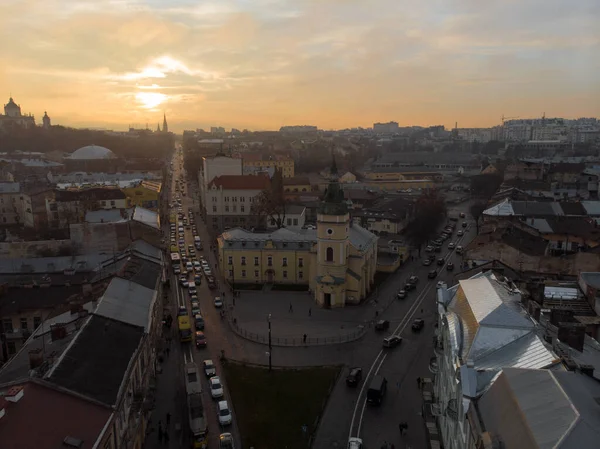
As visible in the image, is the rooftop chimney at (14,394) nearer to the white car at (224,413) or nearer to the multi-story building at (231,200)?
the white car at (224,413)

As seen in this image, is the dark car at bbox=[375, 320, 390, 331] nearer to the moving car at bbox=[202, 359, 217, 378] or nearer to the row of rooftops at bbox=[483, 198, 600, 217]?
the moving car at bbox=[202, 359, 217, 378]

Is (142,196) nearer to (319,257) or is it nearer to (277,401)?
(319,257)

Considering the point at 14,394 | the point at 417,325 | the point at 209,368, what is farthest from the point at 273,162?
the point at 14,394

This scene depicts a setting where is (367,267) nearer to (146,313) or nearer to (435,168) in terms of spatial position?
(146,313)

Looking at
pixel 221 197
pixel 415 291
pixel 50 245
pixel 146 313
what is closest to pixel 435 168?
pixel 221 197

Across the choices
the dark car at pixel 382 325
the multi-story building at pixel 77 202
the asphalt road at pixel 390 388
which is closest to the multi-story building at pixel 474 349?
the asphalt road at pixel 390 388

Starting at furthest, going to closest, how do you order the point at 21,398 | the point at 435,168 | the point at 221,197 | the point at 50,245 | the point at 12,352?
the point at 435,168 → the point at 221,197 → the point at 50,245 → the point at 12,352 → the point at 21,398
